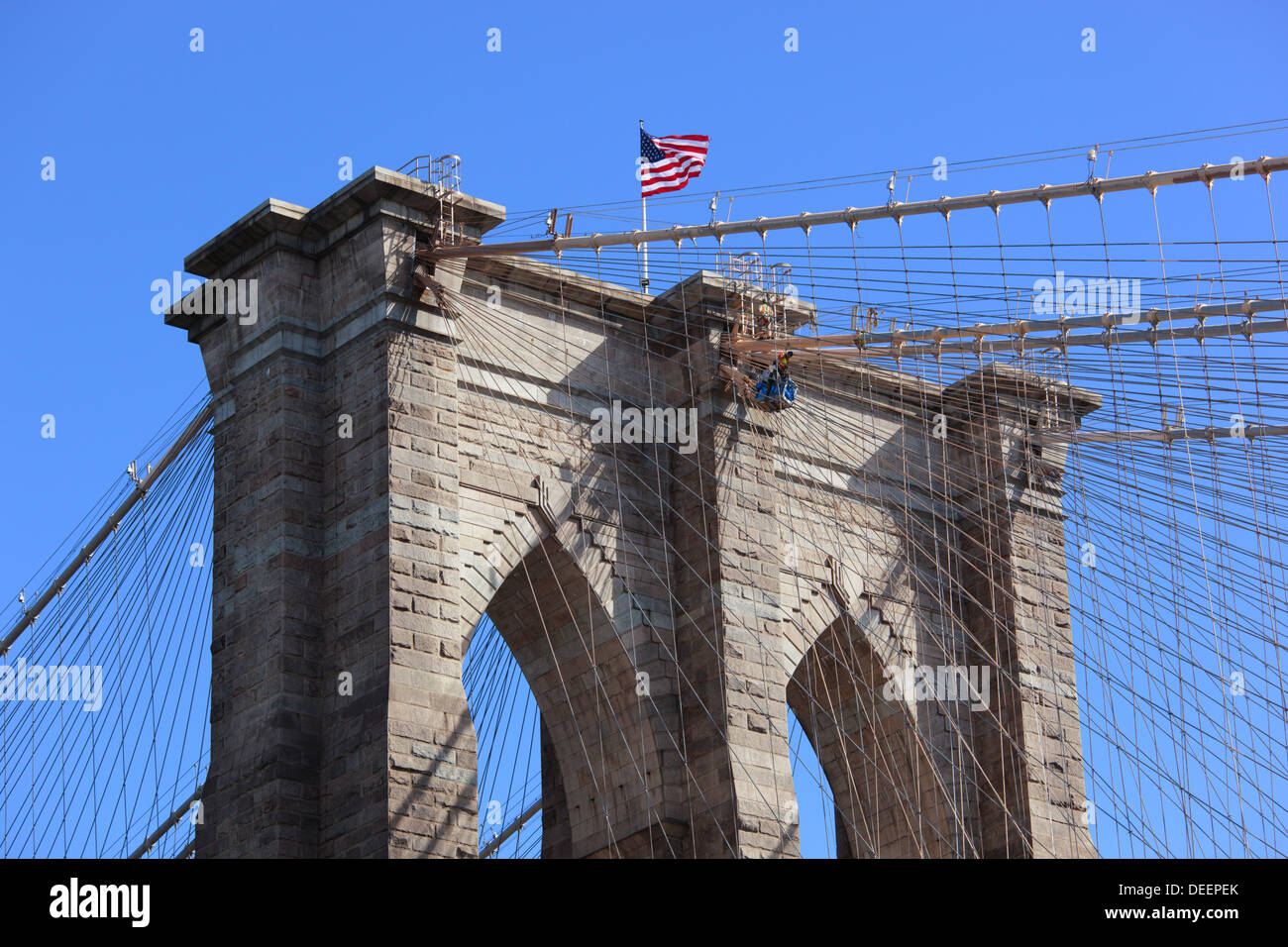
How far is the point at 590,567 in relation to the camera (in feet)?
102

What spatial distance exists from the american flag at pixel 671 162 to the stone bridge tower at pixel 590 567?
3.64m

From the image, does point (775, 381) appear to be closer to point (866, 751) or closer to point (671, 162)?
point (671, 162)

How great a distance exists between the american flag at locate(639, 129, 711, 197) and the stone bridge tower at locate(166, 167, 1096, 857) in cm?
364

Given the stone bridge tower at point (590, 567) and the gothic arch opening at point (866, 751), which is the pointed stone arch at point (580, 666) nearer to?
the stone bridge tower at point (590, 567)

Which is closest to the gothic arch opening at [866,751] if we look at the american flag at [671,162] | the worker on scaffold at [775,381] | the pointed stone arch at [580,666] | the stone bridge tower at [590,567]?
the stone bridge tower at [590,567]

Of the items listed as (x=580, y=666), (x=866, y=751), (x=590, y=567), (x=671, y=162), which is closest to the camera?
(x=590, y=567)

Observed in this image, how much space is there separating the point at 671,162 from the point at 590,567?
8.39 m

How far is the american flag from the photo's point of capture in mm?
35719

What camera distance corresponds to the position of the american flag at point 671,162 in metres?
35.7

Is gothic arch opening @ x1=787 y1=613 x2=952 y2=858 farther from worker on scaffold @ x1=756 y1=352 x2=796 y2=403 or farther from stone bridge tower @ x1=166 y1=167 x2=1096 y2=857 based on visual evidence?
worker on scaffold @ x1=756 y1=352 x2=796 y2=403

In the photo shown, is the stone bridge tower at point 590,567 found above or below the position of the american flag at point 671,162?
below

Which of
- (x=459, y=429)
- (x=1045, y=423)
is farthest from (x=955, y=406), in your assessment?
(x=459, y=429)

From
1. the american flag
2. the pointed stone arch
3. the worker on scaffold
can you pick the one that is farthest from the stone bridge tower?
the american flag

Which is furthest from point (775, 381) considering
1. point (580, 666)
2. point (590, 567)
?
point (580, 666)
